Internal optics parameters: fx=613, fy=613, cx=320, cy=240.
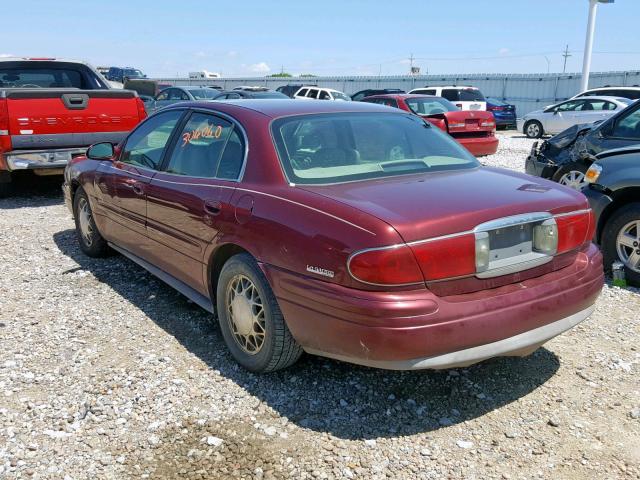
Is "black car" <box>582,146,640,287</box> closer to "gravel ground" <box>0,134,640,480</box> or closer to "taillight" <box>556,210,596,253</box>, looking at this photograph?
"gravel ground" <box>0,134,640,480</box>

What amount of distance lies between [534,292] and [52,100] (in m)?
7.00

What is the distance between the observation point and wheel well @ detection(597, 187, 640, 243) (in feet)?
17.3

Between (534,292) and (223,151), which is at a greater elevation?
(223,151)

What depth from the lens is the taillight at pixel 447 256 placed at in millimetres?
2811

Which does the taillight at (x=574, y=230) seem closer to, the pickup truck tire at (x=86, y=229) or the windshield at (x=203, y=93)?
the pickup truck tire at (x=86, y=229)

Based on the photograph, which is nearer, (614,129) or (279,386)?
(279,386)

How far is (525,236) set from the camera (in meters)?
3.12

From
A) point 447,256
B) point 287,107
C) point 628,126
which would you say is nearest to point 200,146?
point 287,107

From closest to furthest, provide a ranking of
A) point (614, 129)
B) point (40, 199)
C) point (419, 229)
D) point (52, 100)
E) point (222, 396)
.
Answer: point (419, 229), point (222, 396), point (614, 129), point (52, 100), point (40, 199)

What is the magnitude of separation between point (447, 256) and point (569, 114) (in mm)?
19482

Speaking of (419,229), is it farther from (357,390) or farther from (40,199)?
(40,199)

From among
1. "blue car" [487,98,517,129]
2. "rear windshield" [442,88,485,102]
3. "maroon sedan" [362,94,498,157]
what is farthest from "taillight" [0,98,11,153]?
"blue car" [487,98,517,129]

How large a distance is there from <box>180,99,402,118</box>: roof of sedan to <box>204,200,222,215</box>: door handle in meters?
0.65

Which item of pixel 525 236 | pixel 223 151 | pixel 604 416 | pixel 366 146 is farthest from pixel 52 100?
pixel 604 416
